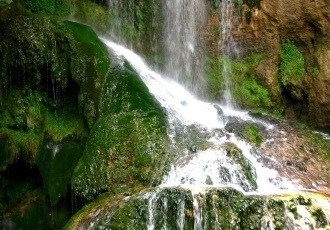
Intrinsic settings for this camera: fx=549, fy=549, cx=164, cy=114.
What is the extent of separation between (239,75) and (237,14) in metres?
1.60

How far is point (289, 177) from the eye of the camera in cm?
959

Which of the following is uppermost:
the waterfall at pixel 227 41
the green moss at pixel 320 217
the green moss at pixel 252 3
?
the green moss at pixel 252 3

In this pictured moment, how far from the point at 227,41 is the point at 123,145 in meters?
5.58

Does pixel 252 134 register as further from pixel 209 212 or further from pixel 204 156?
pixel 209 212

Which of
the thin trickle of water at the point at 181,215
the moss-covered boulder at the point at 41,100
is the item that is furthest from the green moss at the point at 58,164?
the thin trickle of water at the point at 181,215

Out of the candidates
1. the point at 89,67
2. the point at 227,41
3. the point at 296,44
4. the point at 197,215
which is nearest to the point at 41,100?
the point at 89,67

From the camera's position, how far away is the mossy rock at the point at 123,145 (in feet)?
29.5

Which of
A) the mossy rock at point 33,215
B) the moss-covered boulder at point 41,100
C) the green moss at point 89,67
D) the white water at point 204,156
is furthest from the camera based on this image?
the moss-covered boulder at point 41,100

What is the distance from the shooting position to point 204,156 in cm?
923

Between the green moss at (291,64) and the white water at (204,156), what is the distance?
1.43 meters

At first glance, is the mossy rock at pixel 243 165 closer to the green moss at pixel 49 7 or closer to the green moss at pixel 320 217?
the green moss at pixel 320 217

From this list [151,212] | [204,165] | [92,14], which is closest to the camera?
[151,212]

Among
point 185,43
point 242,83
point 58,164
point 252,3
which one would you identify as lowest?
point 58,164

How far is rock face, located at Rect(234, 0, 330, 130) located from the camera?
12.7 meters
